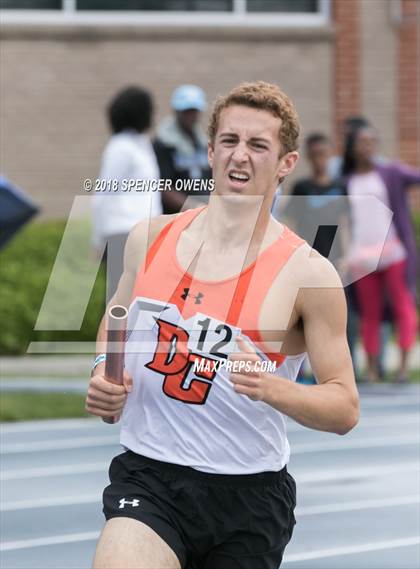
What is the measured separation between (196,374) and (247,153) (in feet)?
1.98

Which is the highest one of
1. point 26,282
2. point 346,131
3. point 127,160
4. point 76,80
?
point 76,80

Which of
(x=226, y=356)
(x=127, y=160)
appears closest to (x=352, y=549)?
(x=226, y=356)

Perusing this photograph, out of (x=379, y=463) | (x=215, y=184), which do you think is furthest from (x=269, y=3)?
(x=215, y=184)

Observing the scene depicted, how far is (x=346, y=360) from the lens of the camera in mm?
4156

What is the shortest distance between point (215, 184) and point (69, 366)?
951 centimetres

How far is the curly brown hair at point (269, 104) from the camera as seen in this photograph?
4117 millimetres

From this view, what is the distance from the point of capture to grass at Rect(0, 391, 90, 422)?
35.7 feet

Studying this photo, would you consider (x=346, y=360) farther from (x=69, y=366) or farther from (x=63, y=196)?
(x=63, y=196)

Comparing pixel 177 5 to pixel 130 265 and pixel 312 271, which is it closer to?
pixel 130 265

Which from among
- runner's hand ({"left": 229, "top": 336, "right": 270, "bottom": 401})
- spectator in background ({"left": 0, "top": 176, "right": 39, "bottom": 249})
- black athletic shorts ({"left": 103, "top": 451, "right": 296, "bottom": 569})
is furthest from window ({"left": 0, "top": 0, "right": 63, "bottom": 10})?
runner's hand ({"left": 229, "top": 336, "right": 270, "bottom": 401})

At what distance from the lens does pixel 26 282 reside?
49.9ft

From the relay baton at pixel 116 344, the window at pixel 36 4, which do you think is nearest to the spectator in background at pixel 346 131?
the window at pixel 36 4

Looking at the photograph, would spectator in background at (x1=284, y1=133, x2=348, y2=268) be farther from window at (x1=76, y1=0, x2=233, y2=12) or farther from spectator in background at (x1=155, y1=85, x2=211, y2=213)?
→ window at (x1=76, y1=0, x2=233, y2=12)

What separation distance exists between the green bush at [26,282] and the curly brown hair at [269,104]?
9849 mm
